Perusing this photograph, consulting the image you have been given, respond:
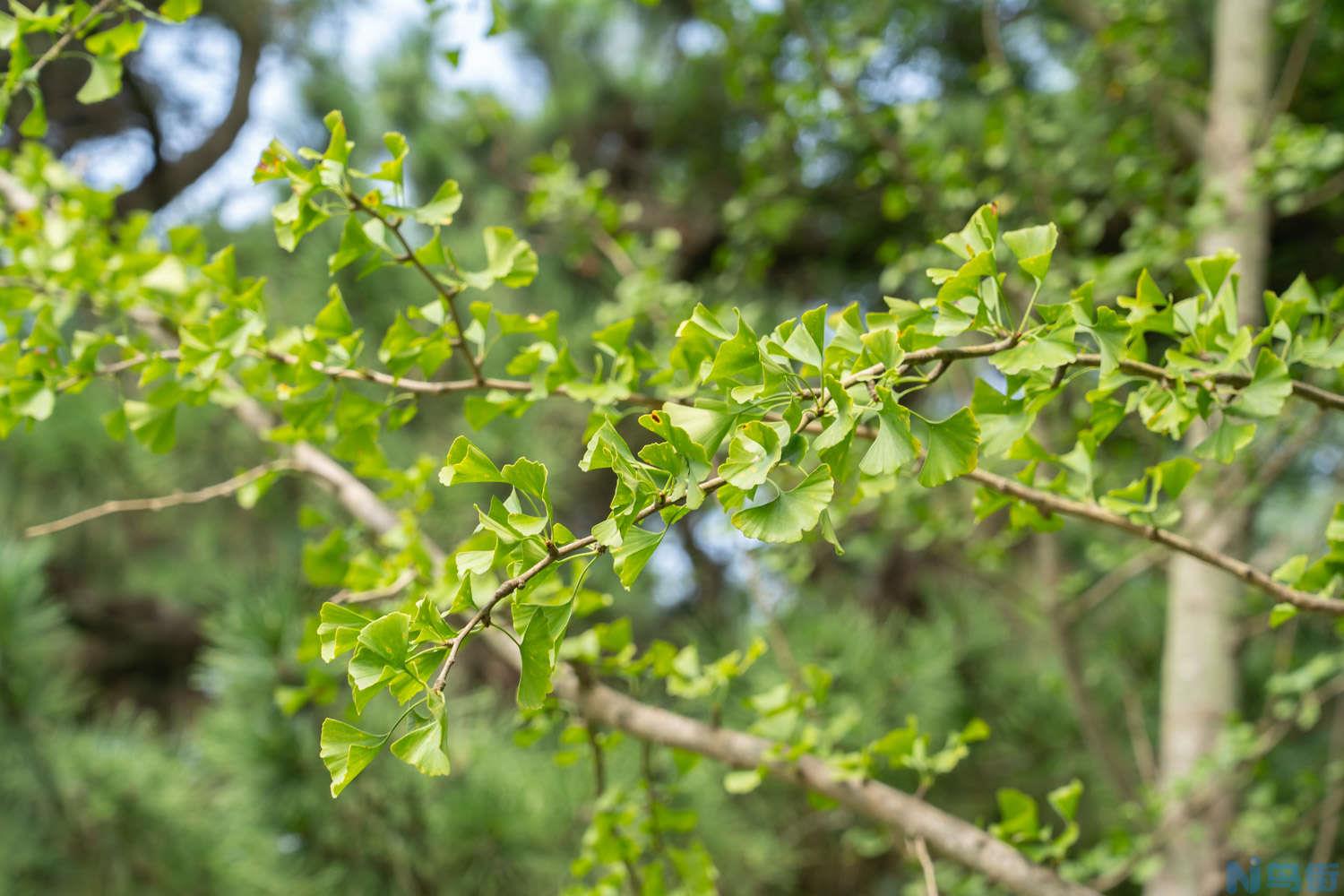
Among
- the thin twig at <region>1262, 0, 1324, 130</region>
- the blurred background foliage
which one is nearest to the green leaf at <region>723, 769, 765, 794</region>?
the blurred background foliage

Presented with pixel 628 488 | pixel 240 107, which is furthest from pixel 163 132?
pixel 628 488

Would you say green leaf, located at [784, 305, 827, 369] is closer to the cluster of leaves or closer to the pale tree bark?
the cluster of leaves

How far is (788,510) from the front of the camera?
188 mm

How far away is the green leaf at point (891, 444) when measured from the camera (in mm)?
196

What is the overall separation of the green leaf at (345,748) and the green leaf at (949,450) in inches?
5.1

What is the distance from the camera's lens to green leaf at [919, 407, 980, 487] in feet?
0.68

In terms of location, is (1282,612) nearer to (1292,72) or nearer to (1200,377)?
(1200,377)

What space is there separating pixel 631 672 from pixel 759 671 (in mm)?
649

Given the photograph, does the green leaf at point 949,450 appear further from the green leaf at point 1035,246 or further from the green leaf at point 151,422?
the green leaf at point 151,422

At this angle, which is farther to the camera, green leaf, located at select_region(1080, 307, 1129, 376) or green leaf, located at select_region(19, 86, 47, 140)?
green leaf, located at select_region(19, 86, 47, 140)

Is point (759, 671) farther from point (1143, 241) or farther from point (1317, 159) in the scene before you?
point (1317, 159)

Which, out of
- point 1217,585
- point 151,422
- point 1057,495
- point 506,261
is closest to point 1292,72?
point 1217,585

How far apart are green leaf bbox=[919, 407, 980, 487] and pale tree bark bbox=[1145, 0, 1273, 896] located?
546 mm

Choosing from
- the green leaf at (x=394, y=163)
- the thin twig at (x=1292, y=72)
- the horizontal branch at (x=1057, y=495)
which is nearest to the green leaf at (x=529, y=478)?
the horizontal branch at (x=1057, y=495)
